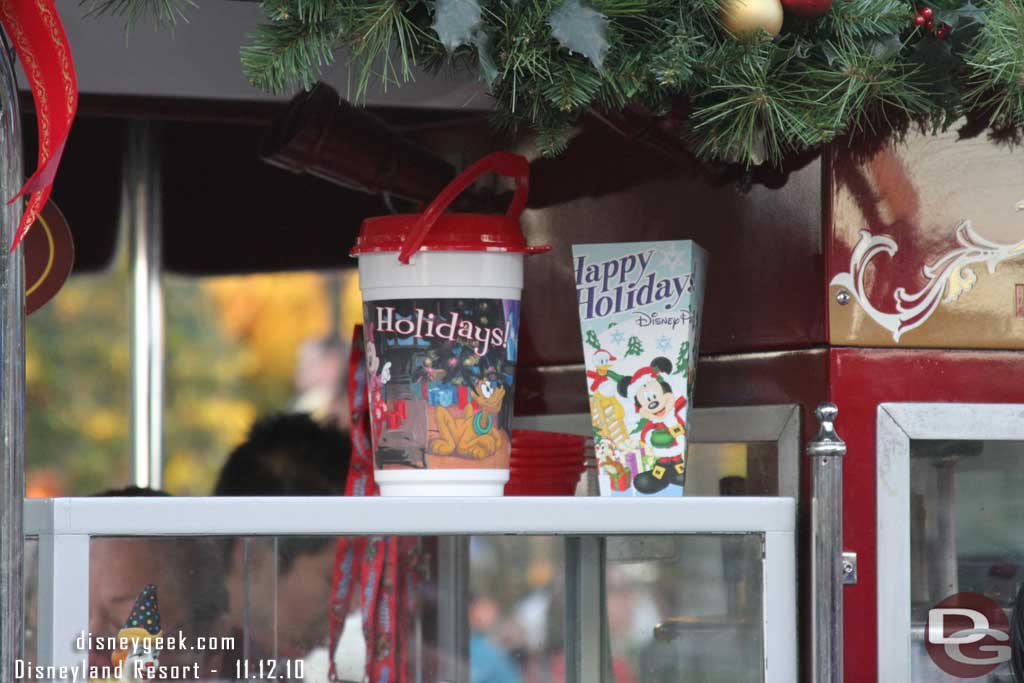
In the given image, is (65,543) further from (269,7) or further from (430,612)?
(430,612)

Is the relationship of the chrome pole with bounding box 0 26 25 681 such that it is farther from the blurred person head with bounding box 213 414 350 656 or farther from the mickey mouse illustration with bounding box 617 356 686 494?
the mickey mouse illustration with bounding box 617 356 686 494

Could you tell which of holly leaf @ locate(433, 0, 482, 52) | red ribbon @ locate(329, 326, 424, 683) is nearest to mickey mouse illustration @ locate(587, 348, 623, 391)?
holly leaf @ locate(433, 0, 482, 52)

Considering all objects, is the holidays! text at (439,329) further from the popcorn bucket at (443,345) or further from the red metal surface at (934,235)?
the red metal surface at (934,235)

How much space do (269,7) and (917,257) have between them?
25.8 inches

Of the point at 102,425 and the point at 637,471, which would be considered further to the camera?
the point at 102,425

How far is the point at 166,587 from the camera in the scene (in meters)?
1.51

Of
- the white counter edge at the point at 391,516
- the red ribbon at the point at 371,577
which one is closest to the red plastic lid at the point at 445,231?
the white counter edge at the point at 391,516

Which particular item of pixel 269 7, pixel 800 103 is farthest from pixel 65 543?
pixel 800 103

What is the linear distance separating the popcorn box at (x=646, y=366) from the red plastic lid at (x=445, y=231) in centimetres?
10

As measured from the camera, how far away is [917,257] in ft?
4.34

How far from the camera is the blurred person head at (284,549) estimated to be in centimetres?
165

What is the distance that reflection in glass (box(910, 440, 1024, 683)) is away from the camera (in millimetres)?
1327

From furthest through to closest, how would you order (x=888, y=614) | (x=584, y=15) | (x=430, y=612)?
1. (x=430, y=612)
2. (x=888, y=614)
3. (x=584, y=15)

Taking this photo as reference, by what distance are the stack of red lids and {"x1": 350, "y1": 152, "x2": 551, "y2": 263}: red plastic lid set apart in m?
0.24
